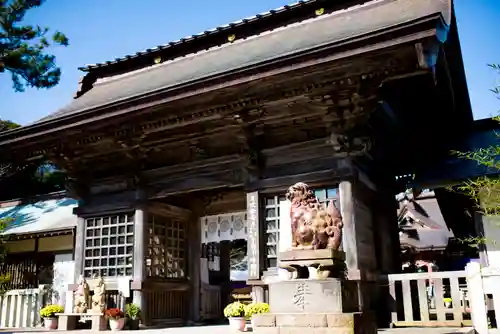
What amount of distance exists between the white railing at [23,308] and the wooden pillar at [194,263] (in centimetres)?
445

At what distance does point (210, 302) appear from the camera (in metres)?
13.2

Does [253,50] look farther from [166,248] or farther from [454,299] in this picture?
[454,299]

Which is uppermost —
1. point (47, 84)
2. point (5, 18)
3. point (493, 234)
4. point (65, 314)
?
point (5, 18)

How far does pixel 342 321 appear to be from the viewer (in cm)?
593

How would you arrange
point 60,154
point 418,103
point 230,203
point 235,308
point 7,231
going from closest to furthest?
point 235,308, point 418,103, point 60,154, point 230,203, point 7,231

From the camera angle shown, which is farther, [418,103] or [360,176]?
[418,103]

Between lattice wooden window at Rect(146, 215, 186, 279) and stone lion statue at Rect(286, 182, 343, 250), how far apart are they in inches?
226

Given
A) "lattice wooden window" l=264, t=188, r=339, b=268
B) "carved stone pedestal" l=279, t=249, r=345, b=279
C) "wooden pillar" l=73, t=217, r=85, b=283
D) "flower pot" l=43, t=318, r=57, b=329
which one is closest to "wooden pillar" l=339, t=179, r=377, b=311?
"lattice wooden window" l=264, t=188, r=339, b=268

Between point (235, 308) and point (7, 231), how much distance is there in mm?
10140

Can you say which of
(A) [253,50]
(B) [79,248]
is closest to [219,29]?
(A) [253,50]

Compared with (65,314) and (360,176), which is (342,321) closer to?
(360,176)

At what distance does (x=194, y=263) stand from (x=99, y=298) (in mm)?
2702

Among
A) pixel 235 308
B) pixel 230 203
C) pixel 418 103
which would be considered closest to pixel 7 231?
pixel 230 203

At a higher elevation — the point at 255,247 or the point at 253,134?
the point at 253,134
